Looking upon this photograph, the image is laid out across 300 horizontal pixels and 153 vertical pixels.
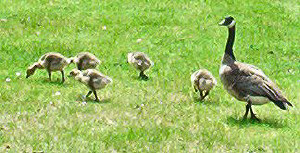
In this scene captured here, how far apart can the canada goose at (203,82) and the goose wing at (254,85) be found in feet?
2.88

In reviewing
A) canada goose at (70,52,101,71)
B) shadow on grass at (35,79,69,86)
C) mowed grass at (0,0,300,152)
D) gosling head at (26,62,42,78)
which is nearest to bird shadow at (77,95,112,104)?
mowed grass at (0,0,300,152)

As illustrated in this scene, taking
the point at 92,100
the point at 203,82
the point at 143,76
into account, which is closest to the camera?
the point at 92,100

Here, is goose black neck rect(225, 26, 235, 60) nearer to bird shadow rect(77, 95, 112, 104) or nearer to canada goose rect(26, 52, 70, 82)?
bird shadow rect(77, 95, 112, 104)

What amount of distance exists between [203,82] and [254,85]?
5.11 feet

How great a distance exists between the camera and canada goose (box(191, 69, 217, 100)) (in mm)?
11859

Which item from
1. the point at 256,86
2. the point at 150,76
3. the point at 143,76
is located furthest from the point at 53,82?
the point at 256,86

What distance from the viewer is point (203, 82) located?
11.9 metres

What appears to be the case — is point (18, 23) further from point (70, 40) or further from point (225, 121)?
point (225, 121)

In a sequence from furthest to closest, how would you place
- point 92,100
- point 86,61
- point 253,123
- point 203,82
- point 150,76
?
point 150,76
point 86,61
point 203,82
point 92,100
point 253,123

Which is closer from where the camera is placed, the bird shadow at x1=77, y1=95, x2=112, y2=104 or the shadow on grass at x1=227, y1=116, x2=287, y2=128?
the shadow on grass at x1=227, y1=116, x2=287, y2=128

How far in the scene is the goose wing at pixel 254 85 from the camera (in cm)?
1026

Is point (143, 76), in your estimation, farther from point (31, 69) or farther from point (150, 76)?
point (31, 69)

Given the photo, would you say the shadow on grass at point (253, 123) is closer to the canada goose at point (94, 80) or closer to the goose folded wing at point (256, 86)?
the goose folded wing at point (256, 86)

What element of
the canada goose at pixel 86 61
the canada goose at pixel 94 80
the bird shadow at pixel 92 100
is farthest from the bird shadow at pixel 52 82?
the canada goose at pixel 94 80
